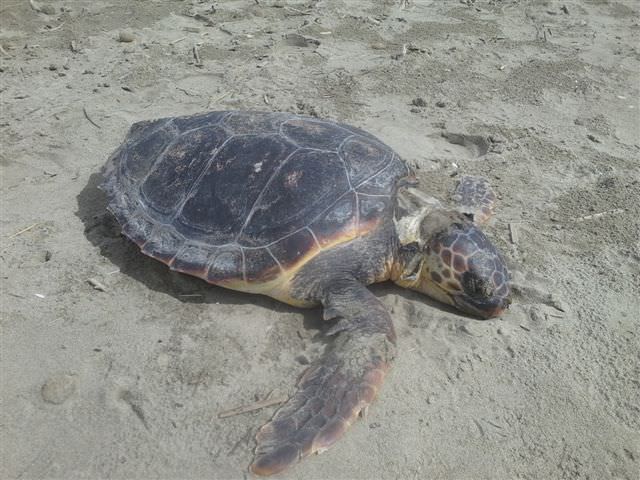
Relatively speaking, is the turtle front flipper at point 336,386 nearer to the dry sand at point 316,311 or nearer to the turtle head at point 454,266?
the dry sand at point 316,311

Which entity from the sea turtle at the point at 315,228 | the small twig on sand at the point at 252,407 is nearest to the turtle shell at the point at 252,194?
the sea turtle at the point at 315,228

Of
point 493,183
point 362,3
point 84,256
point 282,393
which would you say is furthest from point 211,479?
point 362,3

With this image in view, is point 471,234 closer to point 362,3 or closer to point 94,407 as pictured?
point 94,407

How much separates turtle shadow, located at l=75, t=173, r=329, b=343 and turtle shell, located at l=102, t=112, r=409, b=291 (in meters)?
0.16

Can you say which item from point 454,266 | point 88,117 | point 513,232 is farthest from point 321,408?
point 88,117

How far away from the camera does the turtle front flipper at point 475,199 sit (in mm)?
3256

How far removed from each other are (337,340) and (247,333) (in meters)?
0.45

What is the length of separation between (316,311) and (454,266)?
2.40 ft

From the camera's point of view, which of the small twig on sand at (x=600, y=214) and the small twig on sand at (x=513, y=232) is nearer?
the small twig on sand at (x=513, y=232)

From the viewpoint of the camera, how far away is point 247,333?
261 centimetres

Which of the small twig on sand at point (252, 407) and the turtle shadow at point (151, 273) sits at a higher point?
the small twig on sand at point (252, 407)

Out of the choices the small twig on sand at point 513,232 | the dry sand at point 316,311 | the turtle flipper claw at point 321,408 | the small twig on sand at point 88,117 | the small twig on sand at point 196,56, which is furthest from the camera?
the small twig on sand at point 196,56

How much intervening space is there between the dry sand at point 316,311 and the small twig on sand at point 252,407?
0.10 ft

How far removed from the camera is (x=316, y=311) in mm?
2770
